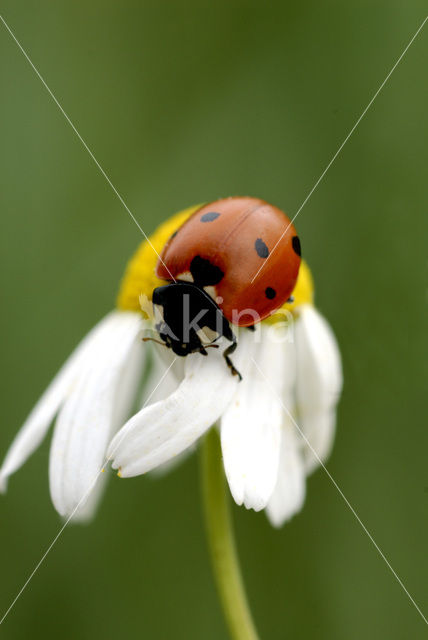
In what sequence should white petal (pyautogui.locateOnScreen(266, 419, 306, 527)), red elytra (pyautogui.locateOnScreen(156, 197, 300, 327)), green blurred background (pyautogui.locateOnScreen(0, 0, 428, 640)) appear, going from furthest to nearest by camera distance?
green blurred background (pyautogui.locateOnScreen(0, 0, 428, 640)) → white petal (pyautogui.locateOnScreen(266, 419, 306, 527)) → red elytra (pyautogui.locateOnScreen(156, 197, 300, 327))

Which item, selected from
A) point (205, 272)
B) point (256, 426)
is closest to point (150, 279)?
point (205, 272)

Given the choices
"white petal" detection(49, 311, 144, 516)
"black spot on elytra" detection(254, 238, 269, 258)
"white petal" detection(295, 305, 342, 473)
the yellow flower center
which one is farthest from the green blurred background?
"black spot on elytra" detection(254, 238, 269, 258)

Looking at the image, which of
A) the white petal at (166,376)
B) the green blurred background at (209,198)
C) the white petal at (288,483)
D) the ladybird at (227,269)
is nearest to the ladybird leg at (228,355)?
the ladybird at (227,269)

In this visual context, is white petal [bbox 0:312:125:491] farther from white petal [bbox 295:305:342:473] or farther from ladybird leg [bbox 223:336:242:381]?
white petal [bbox 295:305:342:473]

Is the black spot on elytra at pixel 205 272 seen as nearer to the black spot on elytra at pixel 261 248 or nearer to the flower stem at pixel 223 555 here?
the black spot on elytra at pixel 261 248

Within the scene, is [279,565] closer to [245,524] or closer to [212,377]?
[245,524]

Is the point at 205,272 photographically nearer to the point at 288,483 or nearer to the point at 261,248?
the point at 261,248
